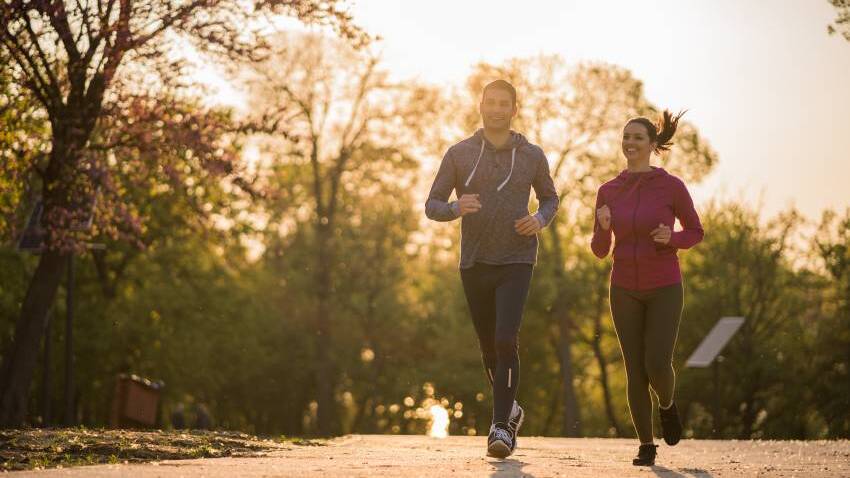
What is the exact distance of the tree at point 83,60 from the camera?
54.3ft

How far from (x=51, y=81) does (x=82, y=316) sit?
2294cm

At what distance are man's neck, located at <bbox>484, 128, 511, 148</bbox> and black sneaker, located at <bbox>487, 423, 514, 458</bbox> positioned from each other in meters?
1.87

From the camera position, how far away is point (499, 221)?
9.04 metres

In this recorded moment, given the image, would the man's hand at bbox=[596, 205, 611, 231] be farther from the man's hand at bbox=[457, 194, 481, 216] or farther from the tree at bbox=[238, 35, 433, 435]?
the tree at bbox=[238, 35, 433, 435]

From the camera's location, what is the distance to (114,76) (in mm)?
17219

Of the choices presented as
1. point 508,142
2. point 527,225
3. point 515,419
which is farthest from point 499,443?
point 508,142

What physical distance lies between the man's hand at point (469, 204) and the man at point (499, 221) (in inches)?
1.6

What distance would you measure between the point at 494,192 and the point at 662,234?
115 centimetres

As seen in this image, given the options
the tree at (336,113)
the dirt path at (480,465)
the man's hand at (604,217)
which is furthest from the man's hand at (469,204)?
the tree at (336,113)

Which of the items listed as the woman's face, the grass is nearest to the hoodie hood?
the woman's face

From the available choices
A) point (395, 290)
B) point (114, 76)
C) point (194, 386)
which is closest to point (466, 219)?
point (114, 76)

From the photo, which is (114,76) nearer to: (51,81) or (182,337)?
(51,81)

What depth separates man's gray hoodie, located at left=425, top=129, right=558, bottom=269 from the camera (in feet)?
29.7

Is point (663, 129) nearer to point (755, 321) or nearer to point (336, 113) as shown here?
point (336, 113)
